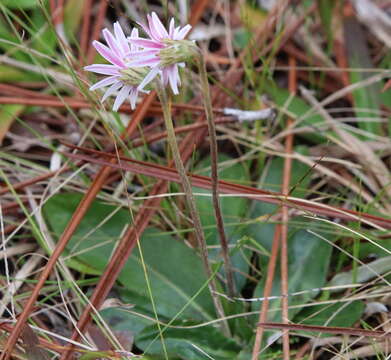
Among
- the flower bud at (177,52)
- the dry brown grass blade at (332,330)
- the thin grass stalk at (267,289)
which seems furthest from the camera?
the thin grass stalk at (267,289)

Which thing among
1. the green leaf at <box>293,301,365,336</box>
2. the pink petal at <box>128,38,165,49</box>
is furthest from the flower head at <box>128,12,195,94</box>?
the green leaf at <box>293,301,365,336</box>

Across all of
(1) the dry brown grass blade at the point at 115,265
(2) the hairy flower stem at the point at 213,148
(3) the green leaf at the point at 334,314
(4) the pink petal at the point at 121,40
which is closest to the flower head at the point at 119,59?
(4) the pink petal at the point at 121,40

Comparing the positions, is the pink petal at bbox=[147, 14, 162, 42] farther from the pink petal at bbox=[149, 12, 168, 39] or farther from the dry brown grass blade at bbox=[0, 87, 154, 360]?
the dry brown grass blade at bbox=[0, 87, 154, 360]

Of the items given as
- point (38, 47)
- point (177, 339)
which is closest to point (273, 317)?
point (177, 339)

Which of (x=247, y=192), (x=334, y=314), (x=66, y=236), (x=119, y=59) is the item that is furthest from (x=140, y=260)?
(x=119, y=59)

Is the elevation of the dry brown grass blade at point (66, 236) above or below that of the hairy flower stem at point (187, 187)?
below

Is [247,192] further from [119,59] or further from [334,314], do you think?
[119,59]

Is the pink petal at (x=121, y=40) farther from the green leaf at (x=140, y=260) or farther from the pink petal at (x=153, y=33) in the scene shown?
the green leaf at (x=140, y=260)
